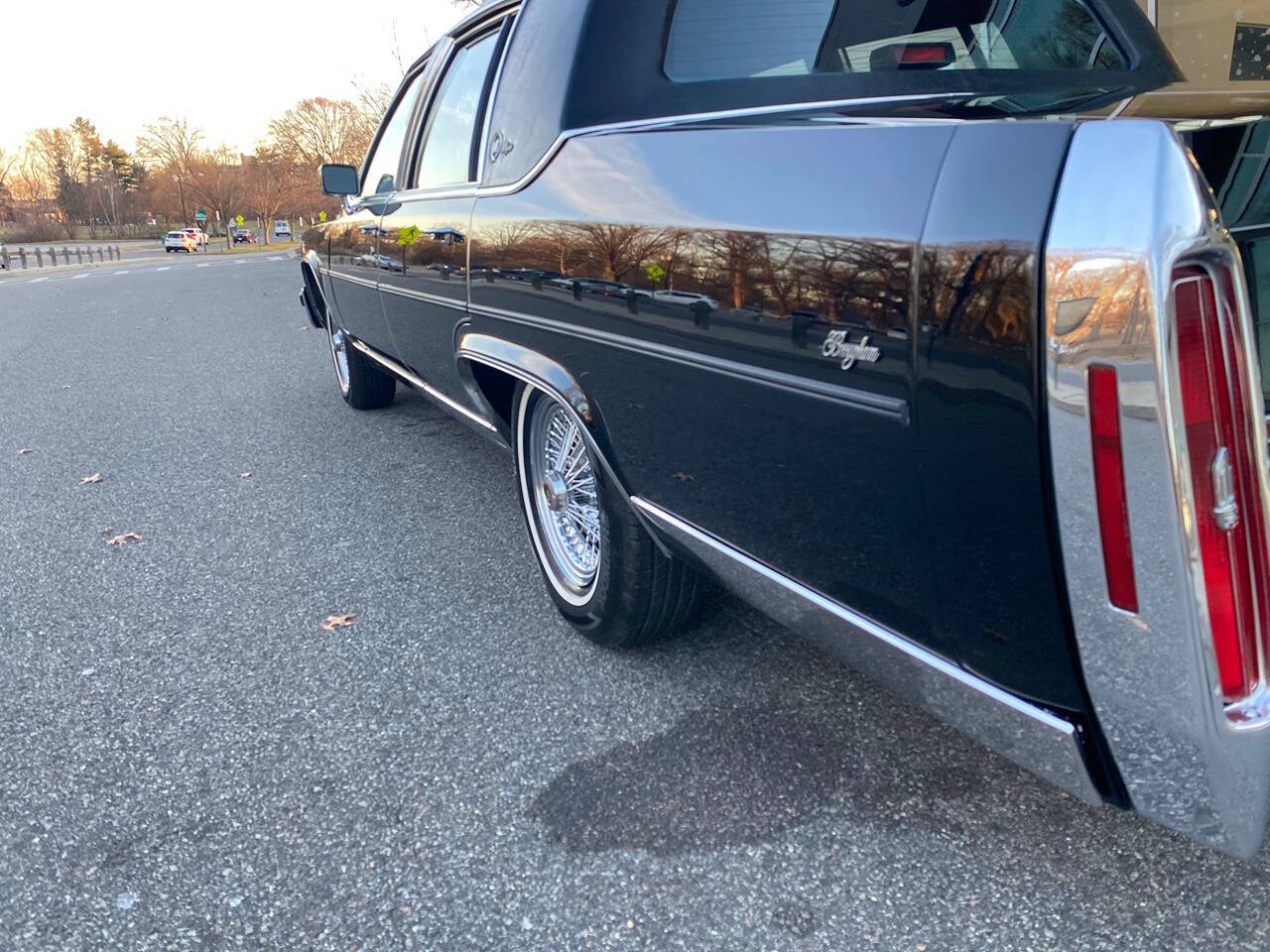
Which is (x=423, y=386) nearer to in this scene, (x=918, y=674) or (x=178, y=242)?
(x=918, y=674)

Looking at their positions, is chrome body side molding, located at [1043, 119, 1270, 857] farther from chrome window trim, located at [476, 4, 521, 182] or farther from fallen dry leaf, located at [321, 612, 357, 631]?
fallen dry leaf, located at [321, 612, 357, 631]

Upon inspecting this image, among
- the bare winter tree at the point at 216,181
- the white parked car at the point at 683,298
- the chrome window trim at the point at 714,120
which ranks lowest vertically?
the white parked car at the point at 683,298

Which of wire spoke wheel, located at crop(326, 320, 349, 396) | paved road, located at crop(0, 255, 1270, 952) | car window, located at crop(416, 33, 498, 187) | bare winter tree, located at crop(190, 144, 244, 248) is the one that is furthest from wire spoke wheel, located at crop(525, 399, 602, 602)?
bare winter tree, located at crop(190, 144, 244, 248)

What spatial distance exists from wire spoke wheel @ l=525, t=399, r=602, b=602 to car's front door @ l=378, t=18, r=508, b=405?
43 centimetres

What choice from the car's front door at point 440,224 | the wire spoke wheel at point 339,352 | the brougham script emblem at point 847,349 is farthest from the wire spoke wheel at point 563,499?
the wire spoke wheel at point 339,352

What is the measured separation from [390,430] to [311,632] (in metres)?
2.66

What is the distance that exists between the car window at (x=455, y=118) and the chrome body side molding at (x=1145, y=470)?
2.29 metres

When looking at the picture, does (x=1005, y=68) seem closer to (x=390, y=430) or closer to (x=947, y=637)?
(x=947, y=637)

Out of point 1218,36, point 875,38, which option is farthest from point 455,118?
point 1218,36

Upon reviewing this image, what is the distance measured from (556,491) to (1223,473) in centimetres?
207

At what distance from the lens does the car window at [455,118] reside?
3.28 m

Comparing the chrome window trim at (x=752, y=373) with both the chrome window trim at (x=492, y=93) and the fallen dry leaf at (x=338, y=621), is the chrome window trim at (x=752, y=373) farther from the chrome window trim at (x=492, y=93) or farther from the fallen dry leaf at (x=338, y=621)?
the fallen dry leaf at (x=338, y=621)

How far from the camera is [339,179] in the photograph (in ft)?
16.3

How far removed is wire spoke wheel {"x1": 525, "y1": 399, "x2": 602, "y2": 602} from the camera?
9.69ft
